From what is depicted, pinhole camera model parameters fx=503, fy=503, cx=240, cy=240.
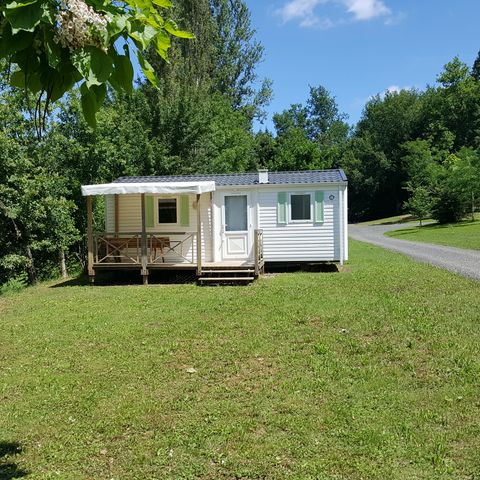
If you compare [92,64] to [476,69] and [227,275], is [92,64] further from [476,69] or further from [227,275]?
[476,69]

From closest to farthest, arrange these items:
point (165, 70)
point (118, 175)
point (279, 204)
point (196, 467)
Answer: point (196, 467), point (279, 204), point (118, 175), point (165, 70)

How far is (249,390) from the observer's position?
484 cm

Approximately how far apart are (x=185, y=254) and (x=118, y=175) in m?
6.61

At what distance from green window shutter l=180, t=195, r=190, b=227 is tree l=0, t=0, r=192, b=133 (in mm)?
12096

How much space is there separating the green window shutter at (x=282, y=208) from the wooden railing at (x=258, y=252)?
661 mm

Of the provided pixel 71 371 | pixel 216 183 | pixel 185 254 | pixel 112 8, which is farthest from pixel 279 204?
pixel 112 8

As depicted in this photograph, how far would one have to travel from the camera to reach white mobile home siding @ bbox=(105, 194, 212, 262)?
13.8 metres

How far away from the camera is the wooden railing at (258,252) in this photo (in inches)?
484

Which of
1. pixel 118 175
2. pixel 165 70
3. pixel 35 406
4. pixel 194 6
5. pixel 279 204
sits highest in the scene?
pixel 194 6

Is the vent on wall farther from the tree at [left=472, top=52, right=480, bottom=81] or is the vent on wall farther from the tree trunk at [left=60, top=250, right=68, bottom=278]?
the tree at [left=472, top=52, right=480, bottom=81]

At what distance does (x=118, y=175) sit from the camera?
743 inches

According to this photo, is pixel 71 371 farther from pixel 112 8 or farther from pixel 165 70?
pixel 165 70

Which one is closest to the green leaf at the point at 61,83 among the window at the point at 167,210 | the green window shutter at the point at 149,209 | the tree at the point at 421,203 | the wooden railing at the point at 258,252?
the wooden railing at the point at 258,252

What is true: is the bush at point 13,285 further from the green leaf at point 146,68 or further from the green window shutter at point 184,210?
the green leaf at point 146,68
